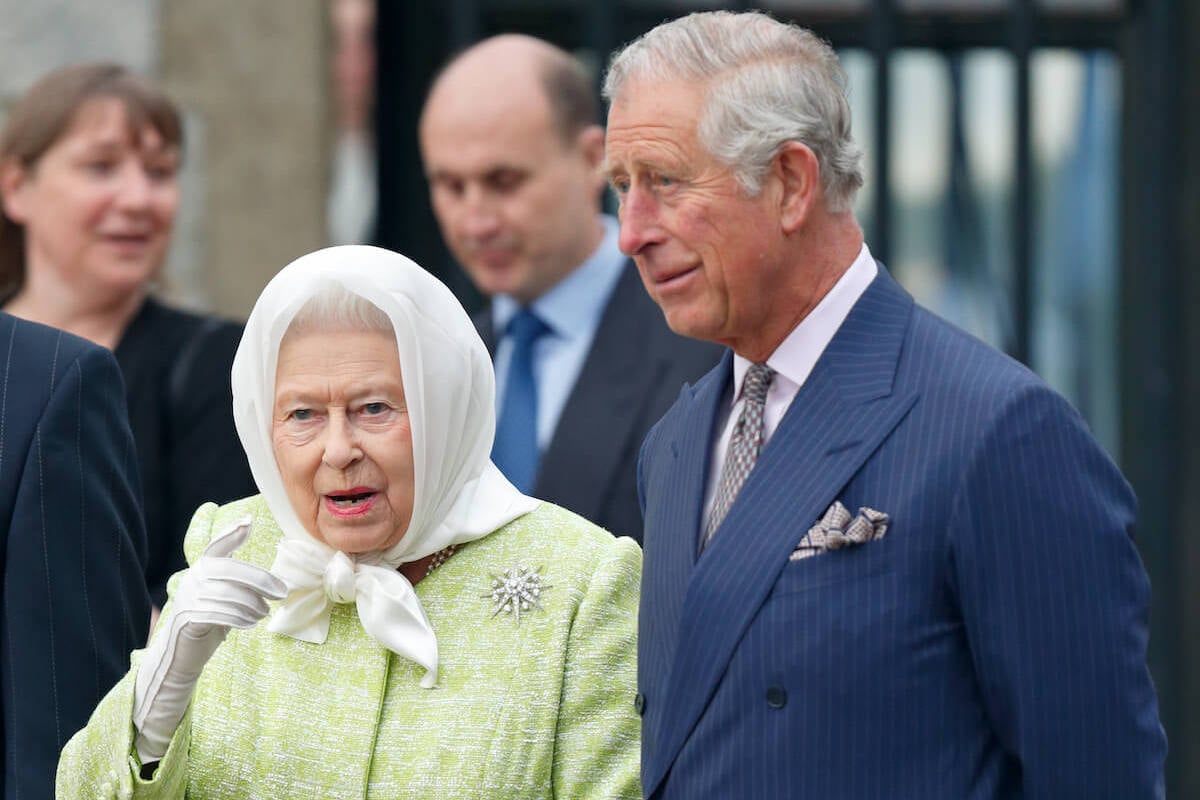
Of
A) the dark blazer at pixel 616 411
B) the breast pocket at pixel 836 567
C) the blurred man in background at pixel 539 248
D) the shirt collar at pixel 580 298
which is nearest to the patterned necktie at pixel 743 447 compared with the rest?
the breast pocket at pixel 836 567

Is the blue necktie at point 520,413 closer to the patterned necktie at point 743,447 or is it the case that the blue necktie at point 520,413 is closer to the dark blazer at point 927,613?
the patterned necktie at point 743,447

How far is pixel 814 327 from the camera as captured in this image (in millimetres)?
2428

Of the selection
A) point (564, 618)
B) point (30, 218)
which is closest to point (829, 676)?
point (564, 618)

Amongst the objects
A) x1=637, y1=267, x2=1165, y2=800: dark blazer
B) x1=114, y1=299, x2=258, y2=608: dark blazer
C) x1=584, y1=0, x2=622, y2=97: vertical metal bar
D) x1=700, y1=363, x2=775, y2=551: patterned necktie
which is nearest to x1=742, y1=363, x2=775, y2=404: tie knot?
x1=700, y1=363, x2=775, y2=551: patterned necktie

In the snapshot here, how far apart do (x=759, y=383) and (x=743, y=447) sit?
0.08 metres

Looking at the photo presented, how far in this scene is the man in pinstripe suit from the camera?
2.17 m

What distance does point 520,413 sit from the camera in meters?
3.87

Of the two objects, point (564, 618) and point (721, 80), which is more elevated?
point (721, 80)

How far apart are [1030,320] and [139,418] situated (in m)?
2.14

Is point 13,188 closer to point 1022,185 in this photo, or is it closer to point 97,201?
point 97,201

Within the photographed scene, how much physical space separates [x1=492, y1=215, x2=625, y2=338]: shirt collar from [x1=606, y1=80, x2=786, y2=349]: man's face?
1.43m

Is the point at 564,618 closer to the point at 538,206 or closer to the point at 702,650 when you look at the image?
the point at 702,650

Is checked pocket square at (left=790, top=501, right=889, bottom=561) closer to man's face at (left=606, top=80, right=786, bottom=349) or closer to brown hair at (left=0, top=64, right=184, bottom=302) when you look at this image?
man's face at (left=606, top=80, right=786, bottom=349)

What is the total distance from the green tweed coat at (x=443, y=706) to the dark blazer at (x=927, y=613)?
0.51 ft
